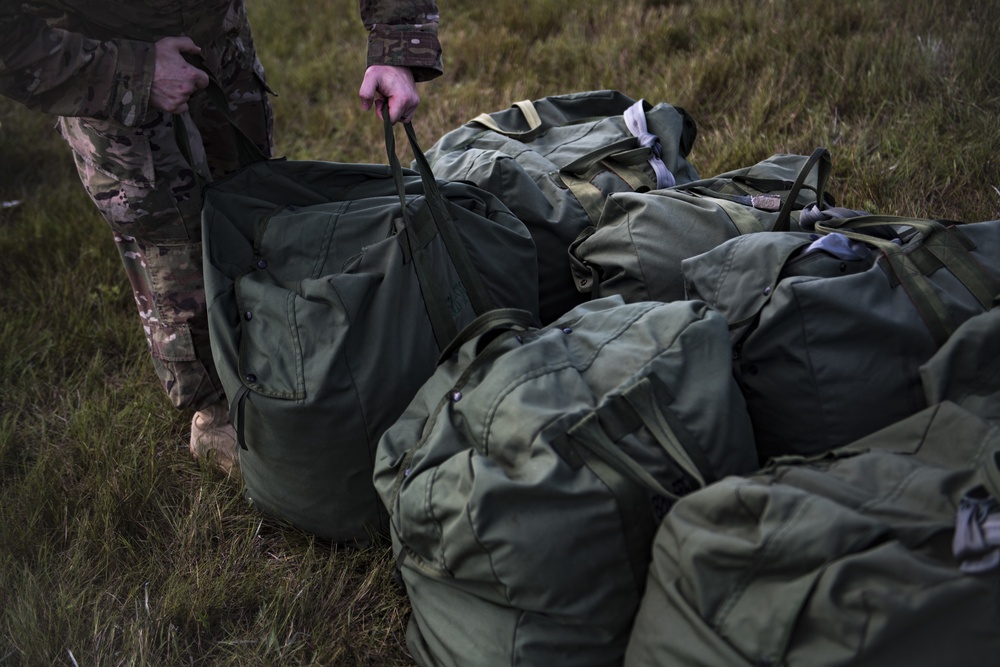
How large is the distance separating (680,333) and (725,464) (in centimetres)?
27

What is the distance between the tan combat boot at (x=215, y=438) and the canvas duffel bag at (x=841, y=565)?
1.51 m

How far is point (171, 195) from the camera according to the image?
2387 millimetres

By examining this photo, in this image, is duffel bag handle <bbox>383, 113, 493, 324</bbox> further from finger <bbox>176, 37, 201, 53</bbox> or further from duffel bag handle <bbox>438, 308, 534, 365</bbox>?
finger <bbox>176, 37, 201, 53</bbox>

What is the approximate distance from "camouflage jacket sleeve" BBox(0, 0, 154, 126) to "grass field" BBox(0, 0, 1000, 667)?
1.06m

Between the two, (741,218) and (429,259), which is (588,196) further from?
(429,259)

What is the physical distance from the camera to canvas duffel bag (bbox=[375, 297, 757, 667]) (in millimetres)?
1558

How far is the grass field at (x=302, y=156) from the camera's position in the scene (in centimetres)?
210

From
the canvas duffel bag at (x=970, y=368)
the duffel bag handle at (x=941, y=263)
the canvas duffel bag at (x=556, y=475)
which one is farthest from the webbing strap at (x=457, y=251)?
the canvas duffel bag at (x=970, y=368)

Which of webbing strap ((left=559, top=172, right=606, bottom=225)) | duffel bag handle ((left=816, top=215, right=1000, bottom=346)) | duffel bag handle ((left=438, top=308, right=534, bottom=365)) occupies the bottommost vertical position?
webbing strap ((left=559, top=172, right=606, bottom=225))

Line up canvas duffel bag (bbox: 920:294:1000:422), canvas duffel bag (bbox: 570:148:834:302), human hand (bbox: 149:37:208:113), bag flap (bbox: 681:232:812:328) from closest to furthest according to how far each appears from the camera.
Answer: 1. canvas duffel bag (bbox: 920:294:1000:422)
2. bag flap (bbox: 681:232:812:328)
3. human hand (bbox: 149:37:208:113)
4. canvas duffel bag (bbox: 570:148:834:302)

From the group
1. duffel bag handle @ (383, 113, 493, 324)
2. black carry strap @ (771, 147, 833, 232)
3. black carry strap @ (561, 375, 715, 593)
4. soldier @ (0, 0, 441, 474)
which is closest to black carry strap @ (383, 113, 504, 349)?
duffel bag handle @ (383, 113, 493, 324)

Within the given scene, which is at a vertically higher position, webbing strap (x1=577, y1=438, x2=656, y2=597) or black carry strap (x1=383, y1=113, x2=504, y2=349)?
black carry strap (x1=383, y1=113, x2=504, y2=349)

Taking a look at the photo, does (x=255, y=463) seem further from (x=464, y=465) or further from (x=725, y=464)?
(x=725, y=464)

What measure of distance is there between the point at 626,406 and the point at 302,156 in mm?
3309
